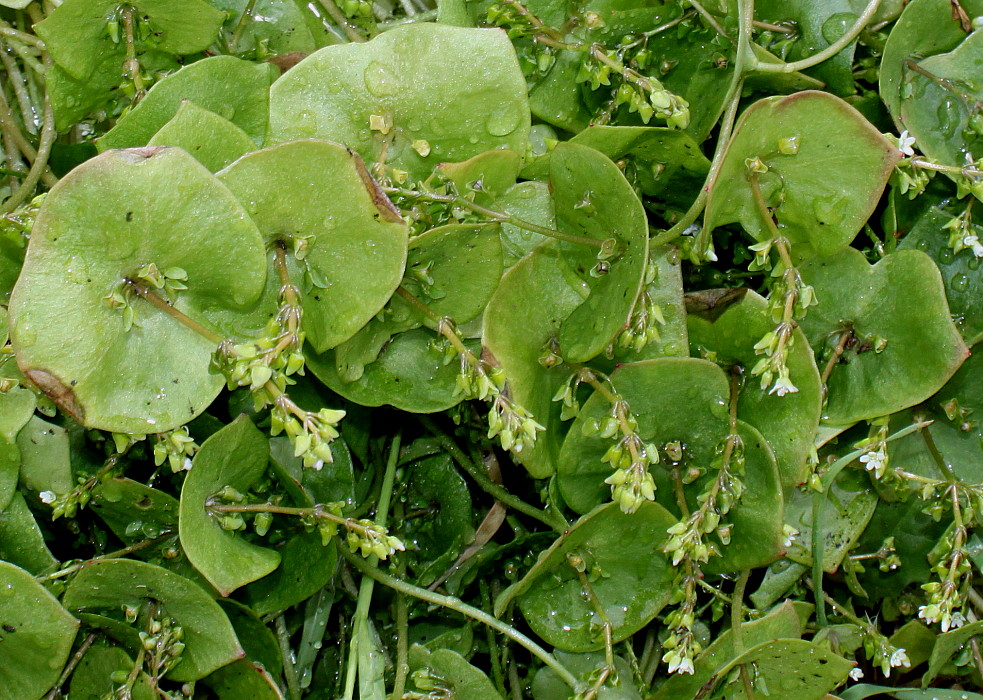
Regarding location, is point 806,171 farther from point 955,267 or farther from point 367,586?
point 367,586

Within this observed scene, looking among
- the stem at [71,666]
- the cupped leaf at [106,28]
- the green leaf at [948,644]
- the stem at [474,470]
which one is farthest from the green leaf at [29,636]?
the green leaf at [948,644]

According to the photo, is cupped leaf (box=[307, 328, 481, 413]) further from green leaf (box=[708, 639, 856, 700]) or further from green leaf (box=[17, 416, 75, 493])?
green leaf (box=[708, 639, 856, 700])

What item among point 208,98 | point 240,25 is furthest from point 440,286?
point 240,25

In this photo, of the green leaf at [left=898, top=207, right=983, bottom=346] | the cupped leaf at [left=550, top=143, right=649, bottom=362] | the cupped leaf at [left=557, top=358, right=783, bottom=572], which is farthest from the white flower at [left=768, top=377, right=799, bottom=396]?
the green leaf at [left=898, top=207, right=983, bottom=346]

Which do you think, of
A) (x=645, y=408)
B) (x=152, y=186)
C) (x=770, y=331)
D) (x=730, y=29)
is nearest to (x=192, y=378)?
(x=152, y=186)

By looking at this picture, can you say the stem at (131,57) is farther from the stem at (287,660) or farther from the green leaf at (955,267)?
the green leaf at (955,267)

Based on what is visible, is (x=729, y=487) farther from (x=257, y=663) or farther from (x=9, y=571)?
(x=9, y=571)
